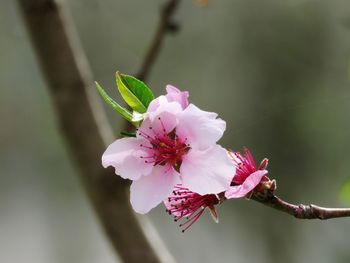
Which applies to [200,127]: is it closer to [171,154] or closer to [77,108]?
[171,154]

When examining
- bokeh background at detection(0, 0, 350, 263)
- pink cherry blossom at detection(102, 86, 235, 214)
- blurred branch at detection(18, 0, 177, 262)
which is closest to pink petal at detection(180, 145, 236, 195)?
pink cherry blossom at detection(102, 86, 235, 214)

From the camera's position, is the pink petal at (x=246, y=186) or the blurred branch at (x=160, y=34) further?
the blurred branch at (x=160, y=34)

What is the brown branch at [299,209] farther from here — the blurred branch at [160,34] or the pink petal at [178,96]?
the blurred branch at [160,34]

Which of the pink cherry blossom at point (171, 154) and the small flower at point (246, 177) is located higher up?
the pink cherry blossom at point (171, 154)

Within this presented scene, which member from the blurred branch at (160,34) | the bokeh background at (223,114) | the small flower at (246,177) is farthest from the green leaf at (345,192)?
the bokeh background at (223,114)

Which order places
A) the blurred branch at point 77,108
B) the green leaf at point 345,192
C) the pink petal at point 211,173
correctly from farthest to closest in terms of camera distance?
the blurred branch at point 77,108
the green leaf at point 345,192
the pink petal at point 211,173

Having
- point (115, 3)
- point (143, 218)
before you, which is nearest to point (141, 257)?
point (143, 218)

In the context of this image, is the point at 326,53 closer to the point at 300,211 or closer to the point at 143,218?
the point at 143,218
